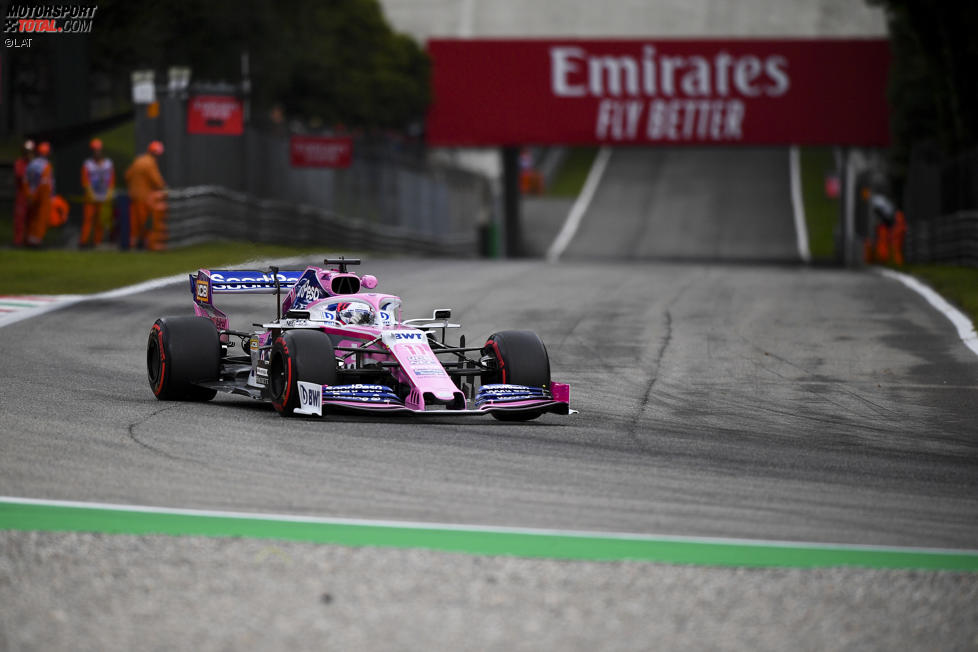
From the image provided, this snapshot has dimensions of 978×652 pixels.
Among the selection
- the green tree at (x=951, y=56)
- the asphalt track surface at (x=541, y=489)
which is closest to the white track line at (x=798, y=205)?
the green tree at (x=951, y=56)

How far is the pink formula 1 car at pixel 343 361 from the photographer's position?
1109cm

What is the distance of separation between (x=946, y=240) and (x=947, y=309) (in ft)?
37.7

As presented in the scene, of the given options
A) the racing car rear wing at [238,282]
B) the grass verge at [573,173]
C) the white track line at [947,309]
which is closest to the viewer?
the racing car rear wing at [238,282]

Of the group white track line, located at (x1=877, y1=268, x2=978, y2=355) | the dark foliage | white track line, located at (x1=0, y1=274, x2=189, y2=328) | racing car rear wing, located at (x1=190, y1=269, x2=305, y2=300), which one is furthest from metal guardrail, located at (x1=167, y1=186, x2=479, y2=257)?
racing car rear wing, located at (x1=190, y1=269, x2=305, y2=300)

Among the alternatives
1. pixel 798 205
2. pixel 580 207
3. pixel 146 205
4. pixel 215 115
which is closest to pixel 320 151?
pixel 215 115

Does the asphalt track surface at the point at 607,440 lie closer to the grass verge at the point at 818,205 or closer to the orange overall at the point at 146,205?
the orange overall at the point at 146,205

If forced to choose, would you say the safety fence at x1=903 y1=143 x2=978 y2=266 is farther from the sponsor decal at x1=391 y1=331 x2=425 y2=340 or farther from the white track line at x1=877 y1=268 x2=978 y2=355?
the sponsor decal at x1=391 y1=331 x2=425 y2=340

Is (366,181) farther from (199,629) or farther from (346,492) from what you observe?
(199,629)

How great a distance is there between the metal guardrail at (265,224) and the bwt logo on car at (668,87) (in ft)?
22.1

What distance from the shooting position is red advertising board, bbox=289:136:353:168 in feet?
114

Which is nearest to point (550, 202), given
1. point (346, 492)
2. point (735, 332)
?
point (735, 332)

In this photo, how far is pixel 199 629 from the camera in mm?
5895

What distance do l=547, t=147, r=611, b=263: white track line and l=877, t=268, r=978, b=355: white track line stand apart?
2081 centimetres

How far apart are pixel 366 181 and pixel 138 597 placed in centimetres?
3291
